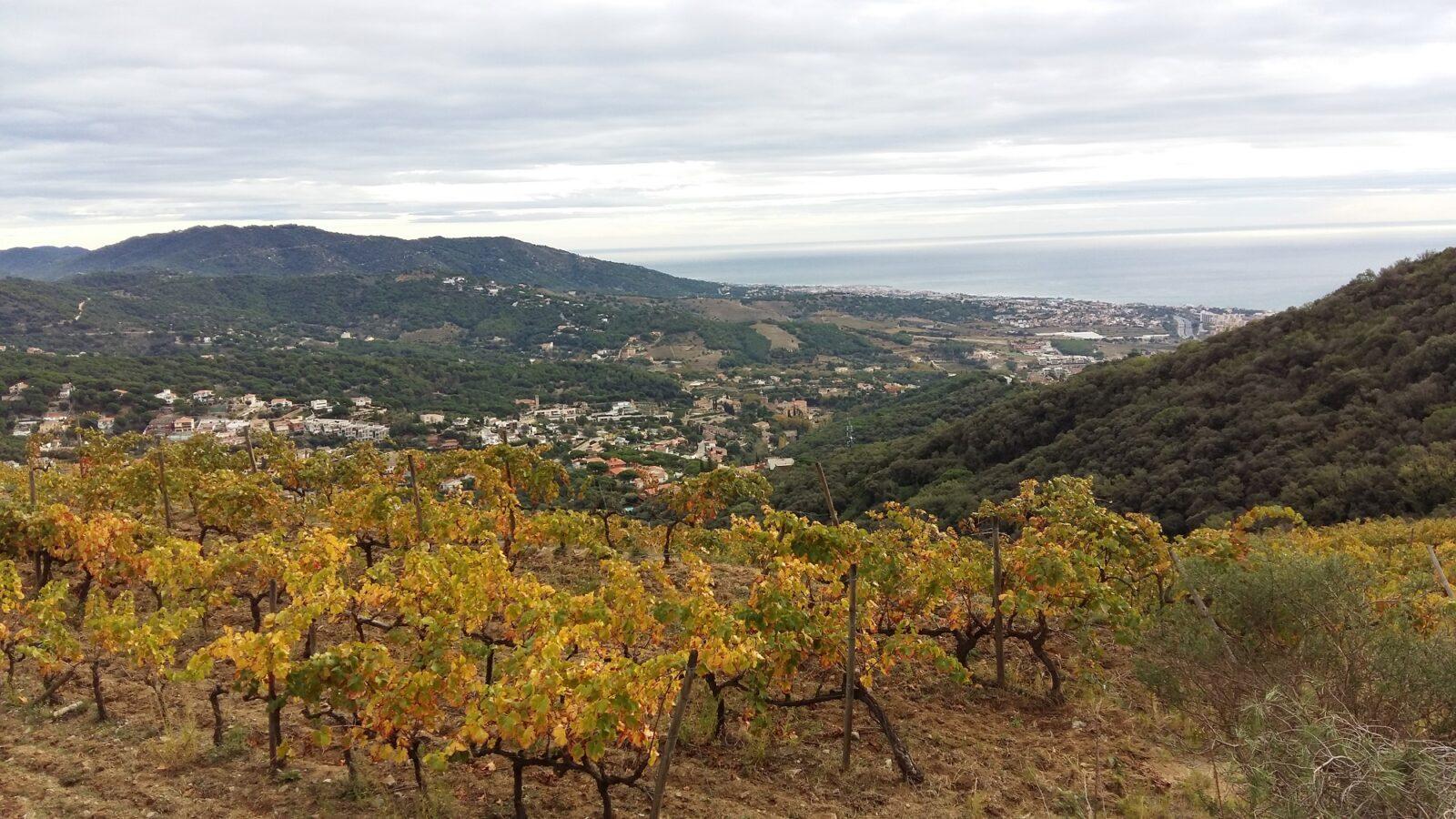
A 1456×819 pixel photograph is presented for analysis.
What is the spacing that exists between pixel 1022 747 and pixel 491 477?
8114 millimetres

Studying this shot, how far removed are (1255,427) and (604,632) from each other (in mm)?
23359

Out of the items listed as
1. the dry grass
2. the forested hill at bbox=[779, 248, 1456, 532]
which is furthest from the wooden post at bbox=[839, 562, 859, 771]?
the forested hill at bbox=[779, 248, 1456, 532]

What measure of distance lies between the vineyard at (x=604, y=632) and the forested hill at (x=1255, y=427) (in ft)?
31.0

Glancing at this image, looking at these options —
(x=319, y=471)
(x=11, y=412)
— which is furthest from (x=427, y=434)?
(x=319, y=471)

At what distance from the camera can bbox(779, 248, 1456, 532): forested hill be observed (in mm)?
17797

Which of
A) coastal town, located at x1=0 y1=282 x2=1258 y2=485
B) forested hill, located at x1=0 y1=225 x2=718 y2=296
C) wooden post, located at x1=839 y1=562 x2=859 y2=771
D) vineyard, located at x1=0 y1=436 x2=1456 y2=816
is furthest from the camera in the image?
forested hill, located at x1=0 y1=225 x2=718 y2=296

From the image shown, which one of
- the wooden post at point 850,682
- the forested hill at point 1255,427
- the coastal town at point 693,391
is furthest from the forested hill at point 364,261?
the wooden post at point 850,682

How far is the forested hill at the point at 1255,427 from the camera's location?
17.8 m

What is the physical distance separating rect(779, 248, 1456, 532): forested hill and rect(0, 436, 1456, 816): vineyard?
31.0ft

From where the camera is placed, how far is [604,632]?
17.4 feet

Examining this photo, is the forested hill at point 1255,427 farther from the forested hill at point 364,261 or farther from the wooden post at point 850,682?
the forested hill at point 364,261

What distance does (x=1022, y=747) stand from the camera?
5.92 metres

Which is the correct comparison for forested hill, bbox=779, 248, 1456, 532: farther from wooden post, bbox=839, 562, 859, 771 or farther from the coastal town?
wooden post, bbox=839, 562, 859, 771

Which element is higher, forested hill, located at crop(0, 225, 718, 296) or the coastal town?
forested hill, located at crop(0, 225, 718, 296)
